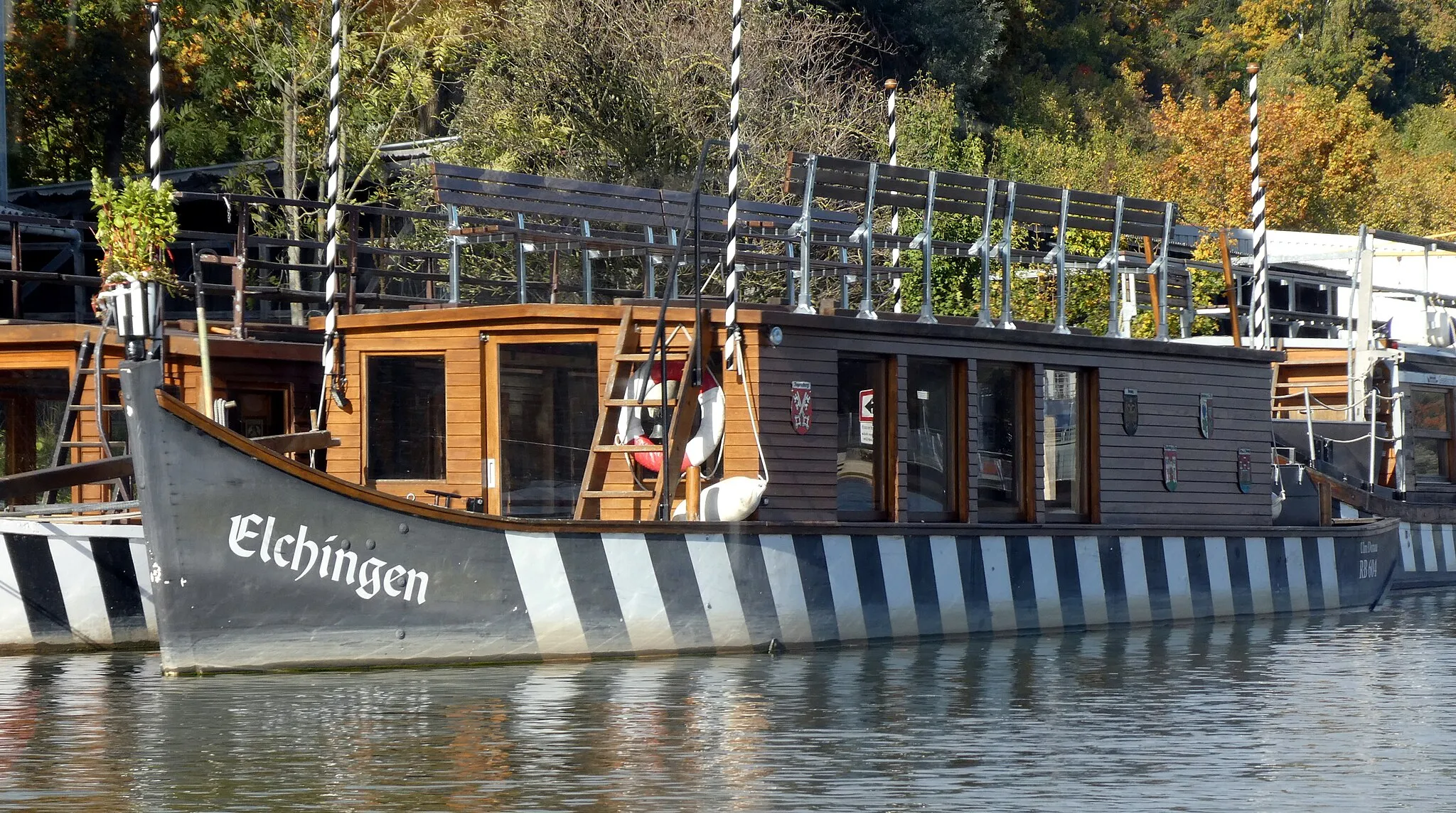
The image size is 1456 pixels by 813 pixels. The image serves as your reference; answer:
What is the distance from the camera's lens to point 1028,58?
44.7 meters

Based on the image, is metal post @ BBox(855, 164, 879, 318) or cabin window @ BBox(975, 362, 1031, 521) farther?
cabin window @ BBox(975, 362, 1031, 521)

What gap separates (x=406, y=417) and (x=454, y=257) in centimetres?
168

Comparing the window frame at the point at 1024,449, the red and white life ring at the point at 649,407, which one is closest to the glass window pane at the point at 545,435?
the red and white life ring at the point at 649,407

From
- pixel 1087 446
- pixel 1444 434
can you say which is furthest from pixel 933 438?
pixel 1444 434

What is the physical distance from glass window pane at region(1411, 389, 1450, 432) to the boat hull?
30.1 feet

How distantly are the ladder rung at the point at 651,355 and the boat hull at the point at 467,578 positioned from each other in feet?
3.94

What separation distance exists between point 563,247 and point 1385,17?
45909 mm

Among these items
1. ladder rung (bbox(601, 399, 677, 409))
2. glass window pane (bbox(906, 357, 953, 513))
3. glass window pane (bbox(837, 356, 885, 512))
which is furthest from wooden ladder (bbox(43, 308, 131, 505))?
glass window pane (bbox(906, 357, 953, 513))

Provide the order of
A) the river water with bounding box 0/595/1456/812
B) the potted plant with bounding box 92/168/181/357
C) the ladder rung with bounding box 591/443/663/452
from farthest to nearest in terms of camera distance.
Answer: the ladder rung with bounding box 591/443/663/452, the potted plant with bounding box 92/168/181/357, the river water with bounding box 0/595/1456/812

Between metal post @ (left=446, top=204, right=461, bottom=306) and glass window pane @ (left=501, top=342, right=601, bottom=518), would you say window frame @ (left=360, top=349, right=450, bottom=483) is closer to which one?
glass window pane @ (left=501, top=342, right=601, bottom=518)

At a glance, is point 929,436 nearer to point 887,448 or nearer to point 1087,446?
point 887,448

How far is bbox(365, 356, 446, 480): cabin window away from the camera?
13.3 metres

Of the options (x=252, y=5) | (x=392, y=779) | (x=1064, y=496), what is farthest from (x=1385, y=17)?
(x=392, y=779)

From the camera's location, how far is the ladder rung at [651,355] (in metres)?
12.6
